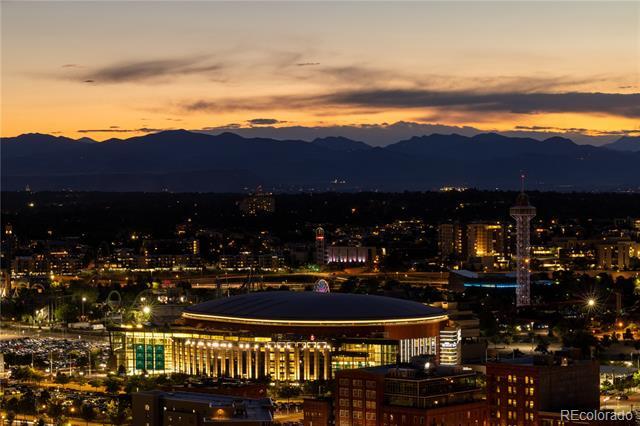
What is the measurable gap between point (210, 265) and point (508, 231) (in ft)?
106

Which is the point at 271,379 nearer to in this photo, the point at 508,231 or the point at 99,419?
the point at 99,419

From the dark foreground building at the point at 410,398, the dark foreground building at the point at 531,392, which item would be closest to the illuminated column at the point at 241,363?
the dark foreground building at the point at 410,398

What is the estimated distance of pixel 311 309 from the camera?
82.2m

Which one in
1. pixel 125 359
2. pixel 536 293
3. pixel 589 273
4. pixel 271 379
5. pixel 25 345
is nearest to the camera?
pixel 271 379

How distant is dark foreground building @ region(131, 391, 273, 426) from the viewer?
165 feet

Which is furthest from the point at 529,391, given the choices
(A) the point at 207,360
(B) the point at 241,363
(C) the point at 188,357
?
(C) the point at 188,357

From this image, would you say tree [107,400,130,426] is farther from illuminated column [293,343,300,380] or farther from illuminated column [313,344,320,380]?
illuminated column [313,344,320,380]

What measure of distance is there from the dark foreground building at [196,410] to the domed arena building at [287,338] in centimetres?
2196

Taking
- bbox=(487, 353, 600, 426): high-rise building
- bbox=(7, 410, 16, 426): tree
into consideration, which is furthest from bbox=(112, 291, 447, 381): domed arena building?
bbox=(487, 353, 600, 426): high-rise building

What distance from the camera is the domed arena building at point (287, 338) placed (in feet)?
257

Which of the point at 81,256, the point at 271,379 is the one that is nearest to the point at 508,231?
the point at 81,256

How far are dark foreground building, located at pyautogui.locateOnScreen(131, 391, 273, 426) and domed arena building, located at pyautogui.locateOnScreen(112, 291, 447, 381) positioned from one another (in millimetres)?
21957

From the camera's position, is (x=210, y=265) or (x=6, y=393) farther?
(x=210, y=265)

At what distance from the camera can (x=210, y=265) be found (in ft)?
575
